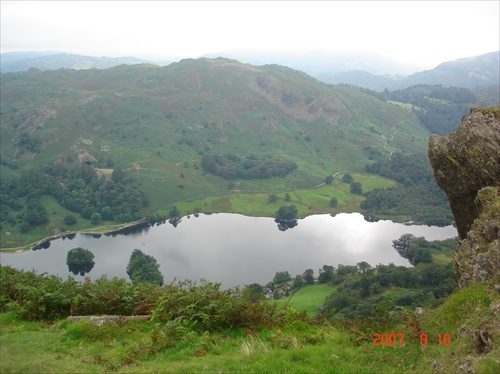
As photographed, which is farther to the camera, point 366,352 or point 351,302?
point 351,302

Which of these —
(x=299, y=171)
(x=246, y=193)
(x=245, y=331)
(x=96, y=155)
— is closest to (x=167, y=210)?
(x=246, y=193)

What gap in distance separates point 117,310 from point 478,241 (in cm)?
1615

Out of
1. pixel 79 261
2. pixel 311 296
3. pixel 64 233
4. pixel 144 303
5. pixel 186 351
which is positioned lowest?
pixel 311 296

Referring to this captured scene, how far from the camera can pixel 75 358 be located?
442 inches

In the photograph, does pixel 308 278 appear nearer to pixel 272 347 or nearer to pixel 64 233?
pixel 272 347

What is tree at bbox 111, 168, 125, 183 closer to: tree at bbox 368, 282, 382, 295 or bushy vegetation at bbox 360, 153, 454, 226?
bushy vegetation at bbox 360, 153, 454, 226

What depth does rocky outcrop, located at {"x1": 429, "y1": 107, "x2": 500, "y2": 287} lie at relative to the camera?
548 inches

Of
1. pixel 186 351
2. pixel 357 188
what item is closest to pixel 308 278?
pixel 186 351

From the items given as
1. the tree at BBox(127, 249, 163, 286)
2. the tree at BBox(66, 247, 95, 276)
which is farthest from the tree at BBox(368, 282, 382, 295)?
the tree at BBox(66, 247, 95, 276)

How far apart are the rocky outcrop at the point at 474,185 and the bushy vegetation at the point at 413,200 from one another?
139 metres

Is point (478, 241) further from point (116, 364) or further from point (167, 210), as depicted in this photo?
point (167, 210)

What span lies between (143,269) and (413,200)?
430 ft
